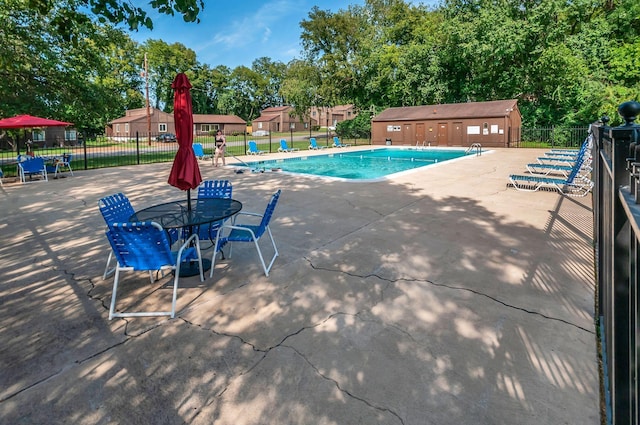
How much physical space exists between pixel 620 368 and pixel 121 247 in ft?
12.4

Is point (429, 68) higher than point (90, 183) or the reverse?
higher

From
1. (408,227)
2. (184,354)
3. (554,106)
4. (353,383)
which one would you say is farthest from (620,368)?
(554,106)

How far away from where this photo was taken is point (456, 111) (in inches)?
A: 1124

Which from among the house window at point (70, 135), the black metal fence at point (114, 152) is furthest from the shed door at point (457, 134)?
the house window at point (70, 135)

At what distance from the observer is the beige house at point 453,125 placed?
1043 inches

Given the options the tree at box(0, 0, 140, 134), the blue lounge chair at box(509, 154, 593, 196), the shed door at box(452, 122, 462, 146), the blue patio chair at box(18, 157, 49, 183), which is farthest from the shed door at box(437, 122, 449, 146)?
the blue patio chair at box(18, 157, 49, 183)

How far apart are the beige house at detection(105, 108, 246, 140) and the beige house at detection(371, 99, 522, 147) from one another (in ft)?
93.2

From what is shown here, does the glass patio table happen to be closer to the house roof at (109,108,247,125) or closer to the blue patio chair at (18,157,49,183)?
the blue patio chair at (18,157,49,183)

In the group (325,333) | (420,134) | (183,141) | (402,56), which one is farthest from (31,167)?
(402,56)

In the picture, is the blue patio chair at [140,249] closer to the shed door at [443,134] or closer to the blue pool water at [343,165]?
the blue pool water at [343,165]

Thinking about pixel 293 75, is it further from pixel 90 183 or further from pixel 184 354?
pixel 184 354

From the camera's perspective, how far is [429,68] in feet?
112

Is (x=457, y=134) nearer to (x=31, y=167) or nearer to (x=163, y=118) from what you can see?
(x=31, y=167)

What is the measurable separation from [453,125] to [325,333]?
28.2 m
